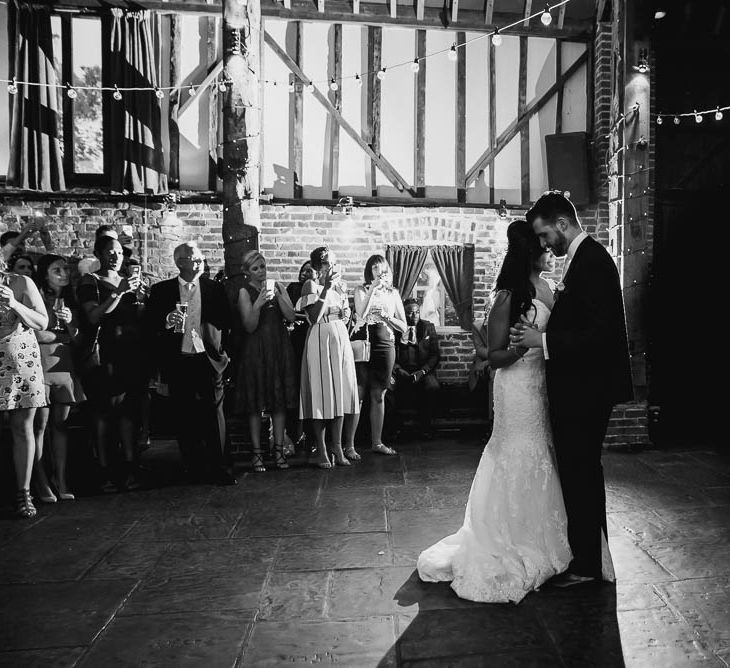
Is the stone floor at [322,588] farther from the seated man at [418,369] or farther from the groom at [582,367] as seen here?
the seated man at [418,369]

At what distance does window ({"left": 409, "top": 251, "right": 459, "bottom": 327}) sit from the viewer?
7.83m

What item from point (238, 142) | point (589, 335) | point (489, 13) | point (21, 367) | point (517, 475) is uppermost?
point (489, 13)

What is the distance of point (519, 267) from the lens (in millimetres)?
2867

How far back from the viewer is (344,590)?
2889 mm

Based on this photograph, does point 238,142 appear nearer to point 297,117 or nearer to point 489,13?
point 297,117

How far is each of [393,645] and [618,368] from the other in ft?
4.77

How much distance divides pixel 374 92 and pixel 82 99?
328 cm

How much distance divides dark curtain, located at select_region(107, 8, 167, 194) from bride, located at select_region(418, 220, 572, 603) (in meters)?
5.42

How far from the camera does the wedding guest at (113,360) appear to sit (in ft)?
15.1

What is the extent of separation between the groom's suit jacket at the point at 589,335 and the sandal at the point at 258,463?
9.97 feet

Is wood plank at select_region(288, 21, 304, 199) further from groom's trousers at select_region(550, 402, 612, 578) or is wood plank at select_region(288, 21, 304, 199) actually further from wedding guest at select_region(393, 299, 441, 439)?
groom's trousers at select_region(550, 402, 612, 578)

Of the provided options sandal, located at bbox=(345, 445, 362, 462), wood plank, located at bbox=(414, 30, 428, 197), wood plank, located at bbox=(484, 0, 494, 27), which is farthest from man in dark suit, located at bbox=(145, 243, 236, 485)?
wood plank, located at bbox=(484, 0, 494, 27)

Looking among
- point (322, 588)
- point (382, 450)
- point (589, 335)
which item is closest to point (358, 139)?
point (382, 450)

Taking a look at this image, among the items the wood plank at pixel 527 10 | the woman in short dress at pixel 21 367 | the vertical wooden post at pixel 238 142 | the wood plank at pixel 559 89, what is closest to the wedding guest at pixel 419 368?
the vertical wooden post at pixel 238 142
